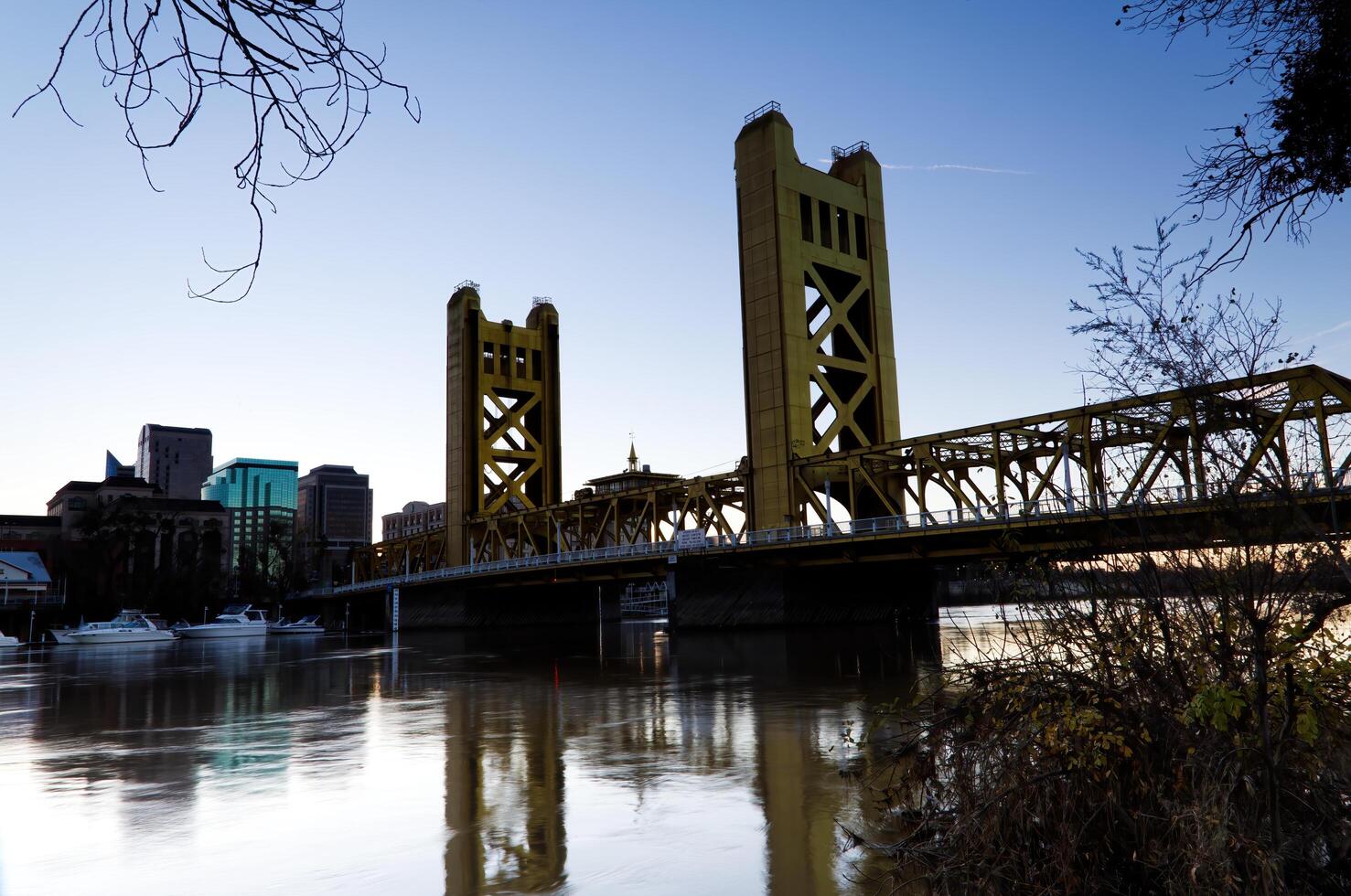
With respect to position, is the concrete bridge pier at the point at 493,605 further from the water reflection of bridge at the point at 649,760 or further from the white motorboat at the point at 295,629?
the water reflection of bridge at the point at 649,760

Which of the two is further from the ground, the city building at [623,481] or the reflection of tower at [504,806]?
the city building at [623,481]

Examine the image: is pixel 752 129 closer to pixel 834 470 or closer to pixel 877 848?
pixel 834 470

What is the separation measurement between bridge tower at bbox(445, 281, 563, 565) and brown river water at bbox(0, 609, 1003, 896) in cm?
5972

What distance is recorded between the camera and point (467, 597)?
74000 mm

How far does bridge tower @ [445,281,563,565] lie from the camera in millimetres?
80688

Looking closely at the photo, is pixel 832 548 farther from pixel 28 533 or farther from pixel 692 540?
pixel 28 533

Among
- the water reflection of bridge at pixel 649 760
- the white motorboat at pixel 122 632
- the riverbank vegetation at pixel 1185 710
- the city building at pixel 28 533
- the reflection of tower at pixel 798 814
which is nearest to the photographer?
the riverbank vegetation at pixel 1185 710

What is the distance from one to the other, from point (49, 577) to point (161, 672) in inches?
2952

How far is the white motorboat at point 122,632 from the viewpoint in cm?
5925

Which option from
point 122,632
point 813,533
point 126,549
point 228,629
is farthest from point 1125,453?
point 126,549

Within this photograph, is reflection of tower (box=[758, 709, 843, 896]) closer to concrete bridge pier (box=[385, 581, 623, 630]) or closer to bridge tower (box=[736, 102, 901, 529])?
bridge tower (box=[736, 102, 901, 529])

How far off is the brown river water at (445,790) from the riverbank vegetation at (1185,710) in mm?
960

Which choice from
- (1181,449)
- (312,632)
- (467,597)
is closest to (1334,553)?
(1181,449)

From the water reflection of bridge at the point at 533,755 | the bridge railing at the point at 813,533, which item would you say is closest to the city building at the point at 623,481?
the bridge railing at the point at 813,533
